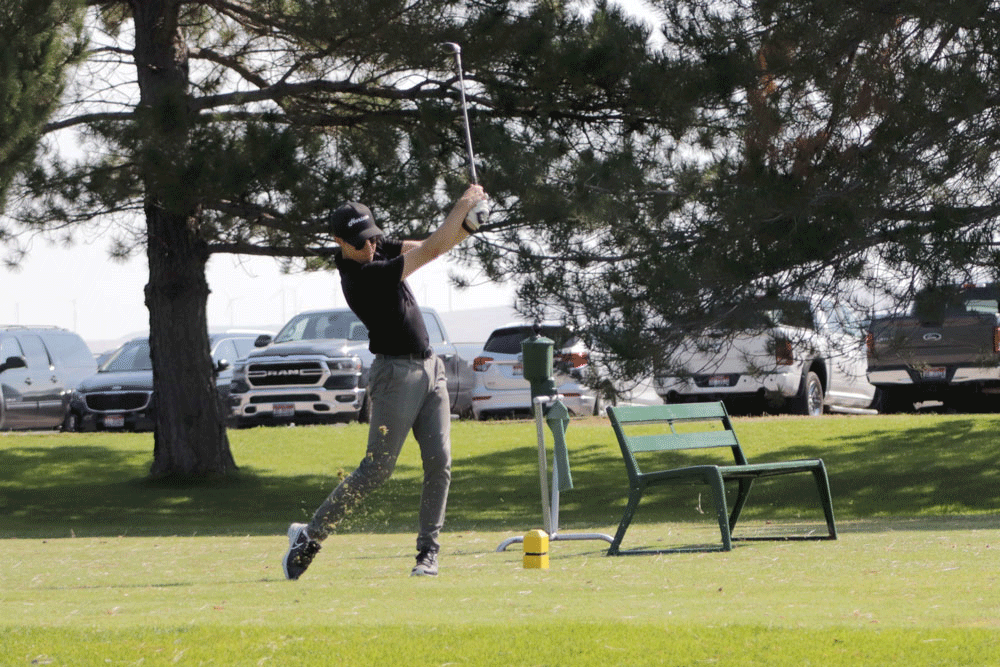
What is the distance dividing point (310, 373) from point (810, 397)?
25.9 feet

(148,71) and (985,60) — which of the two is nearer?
(985,60)

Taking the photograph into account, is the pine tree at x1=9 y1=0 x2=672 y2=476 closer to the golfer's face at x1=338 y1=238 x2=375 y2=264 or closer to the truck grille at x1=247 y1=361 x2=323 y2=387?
the truck grille at x1=247 y1=361 x2=323 y2=387

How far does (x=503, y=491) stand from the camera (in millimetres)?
18359

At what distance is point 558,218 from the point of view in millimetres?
15492

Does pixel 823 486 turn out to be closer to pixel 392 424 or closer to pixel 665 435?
pixel 665 435

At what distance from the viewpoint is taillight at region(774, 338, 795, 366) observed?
14906 millimetres

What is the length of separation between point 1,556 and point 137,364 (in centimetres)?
1512

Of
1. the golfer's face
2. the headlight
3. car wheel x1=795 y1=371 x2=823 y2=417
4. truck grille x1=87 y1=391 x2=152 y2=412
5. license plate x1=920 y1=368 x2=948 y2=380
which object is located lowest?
car wheel x1=795 y1=371 x2=823 y2=417

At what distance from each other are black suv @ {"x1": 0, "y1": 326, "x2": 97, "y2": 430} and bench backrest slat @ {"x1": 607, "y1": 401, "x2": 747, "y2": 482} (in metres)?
17.3

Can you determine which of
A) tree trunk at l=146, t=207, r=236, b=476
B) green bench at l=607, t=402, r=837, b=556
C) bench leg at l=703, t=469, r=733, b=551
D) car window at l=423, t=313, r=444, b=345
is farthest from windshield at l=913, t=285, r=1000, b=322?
car window at l=423, t=313, r=444, b=345

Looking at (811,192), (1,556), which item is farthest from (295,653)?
(811,192)

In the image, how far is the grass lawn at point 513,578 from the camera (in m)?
5.70

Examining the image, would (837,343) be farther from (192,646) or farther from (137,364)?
(137,364)

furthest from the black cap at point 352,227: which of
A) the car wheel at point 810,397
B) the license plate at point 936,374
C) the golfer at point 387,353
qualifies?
the car wheel at point 810,397
